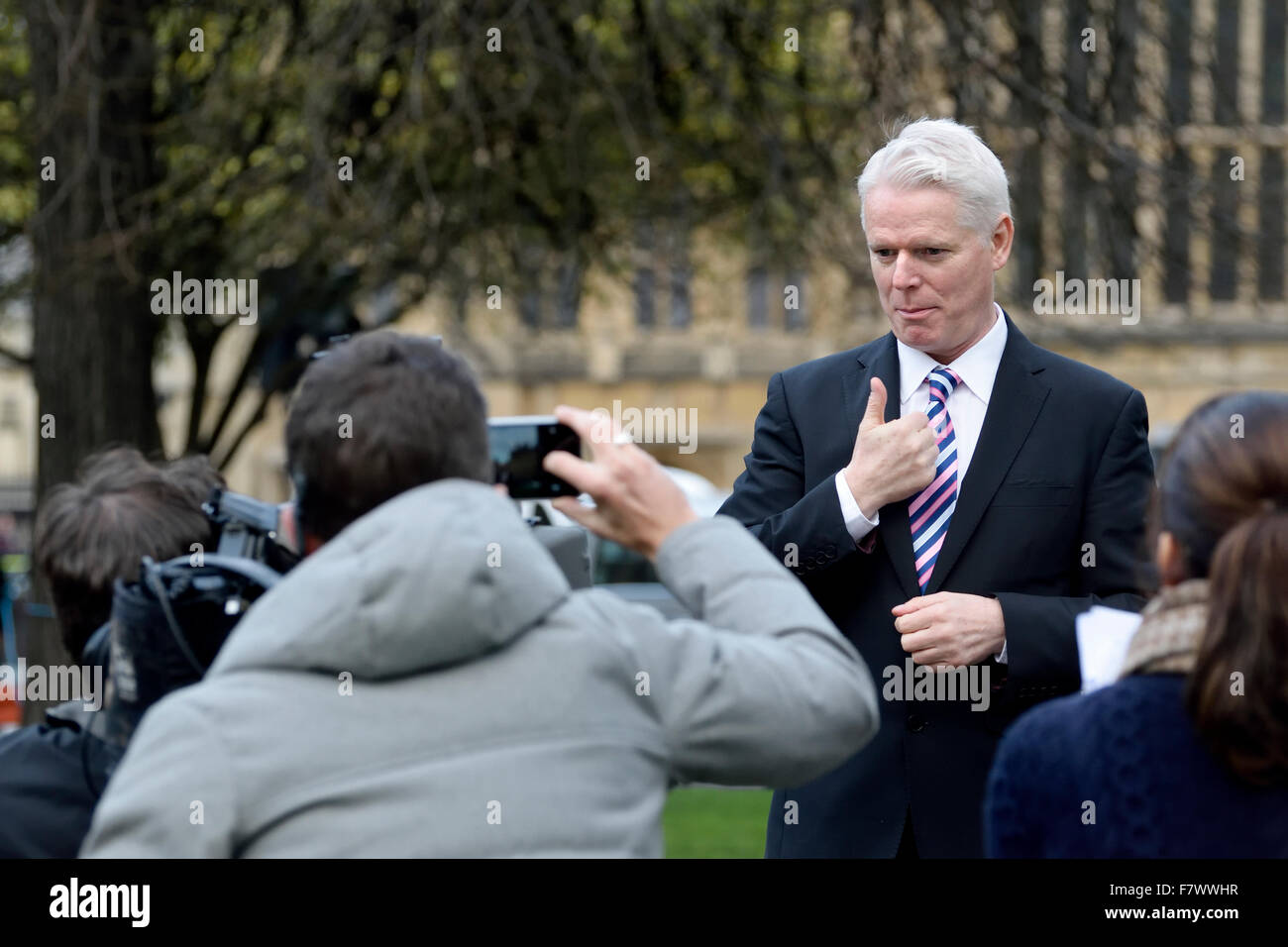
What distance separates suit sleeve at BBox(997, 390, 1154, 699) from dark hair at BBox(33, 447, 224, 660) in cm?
133

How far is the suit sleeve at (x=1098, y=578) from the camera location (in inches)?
101

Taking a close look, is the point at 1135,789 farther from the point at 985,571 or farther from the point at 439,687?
the point at 985,571

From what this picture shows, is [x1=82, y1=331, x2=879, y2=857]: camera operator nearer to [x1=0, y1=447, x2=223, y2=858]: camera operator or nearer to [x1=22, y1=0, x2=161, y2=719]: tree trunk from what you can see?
[x1=0, y1=447, x2=223, y2=858]: camera operator

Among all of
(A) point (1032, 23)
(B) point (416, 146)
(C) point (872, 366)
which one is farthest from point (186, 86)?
(C) point (872, 366)

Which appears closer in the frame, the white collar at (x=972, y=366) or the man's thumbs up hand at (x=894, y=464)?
the man's thumbs up hand at (x=894, y=464)

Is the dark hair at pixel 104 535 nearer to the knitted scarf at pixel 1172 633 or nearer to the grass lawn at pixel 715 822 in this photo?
the knitted scarf at pixel 1172 633

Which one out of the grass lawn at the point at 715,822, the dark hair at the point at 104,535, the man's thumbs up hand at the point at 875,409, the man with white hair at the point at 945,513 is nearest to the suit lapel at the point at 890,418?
the man with white hair at the point at 945,513

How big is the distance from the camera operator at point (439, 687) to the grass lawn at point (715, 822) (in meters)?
5.33

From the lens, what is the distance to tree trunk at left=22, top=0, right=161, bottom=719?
674 centimetres
